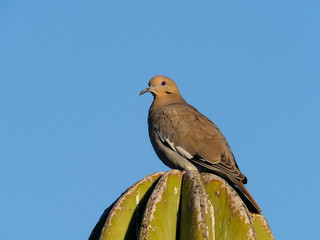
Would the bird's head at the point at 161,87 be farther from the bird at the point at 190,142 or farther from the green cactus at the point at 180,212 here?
the green cactus at the point at 180,212

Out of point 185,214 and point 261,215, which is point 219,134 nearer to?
point 261,215

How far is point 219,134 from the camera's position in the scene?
22.8 feet

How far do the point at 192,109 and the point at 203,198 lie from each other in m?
3.86

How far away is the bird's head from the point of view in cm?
794

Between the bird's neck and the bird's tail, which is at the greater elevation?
the bird's neck

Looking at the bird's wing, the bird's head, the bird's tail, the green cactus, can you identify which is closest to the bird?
the bird's wing

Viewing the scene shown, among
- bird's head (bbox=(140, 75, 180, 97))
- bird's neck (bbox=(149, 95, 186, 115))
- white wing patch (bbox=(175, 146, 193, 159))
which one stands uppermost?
bird's head (bbox=(140, 75, 180, 97))

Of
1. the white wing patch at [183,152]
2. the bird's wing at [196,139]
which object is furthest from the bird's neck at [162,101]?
the white wing patch at [183,152]

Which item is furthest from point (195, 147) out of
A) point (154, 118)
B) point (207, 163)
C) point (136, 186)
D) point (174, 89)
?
point (136, 186)

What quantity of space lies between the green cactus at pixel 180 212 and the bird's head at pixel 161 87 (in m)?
3.99

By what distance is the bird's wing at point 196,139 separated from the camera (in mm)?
6152

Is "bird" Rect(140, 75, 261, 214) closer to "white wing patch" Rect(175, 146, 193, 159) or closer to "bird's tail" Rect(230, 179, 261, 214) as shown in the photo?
"white wing patch" Rect(175, 146, 193, 159)

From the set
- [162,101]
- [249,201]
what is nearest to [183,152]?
[162,101]

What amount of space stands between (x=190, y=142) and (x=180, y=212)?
287 centimetres
